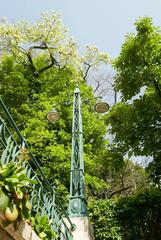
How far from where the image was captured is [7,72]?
63.2 ft

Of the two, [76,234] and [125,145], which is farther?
[125,145]

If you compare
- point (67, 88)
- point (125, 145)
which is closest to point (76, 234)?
point (125, 145)

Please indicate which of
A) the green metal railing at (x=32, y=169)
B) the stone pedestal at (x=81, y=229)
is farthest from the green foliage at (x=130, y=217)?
the green metal railing at (x=32, y=169)

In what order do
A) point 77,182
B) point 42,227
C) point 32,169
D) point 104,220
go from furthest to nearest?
point 104,220
point 77,182
point 32,169
point 42,227

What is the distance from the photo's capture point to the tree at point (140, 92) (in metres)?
11.3

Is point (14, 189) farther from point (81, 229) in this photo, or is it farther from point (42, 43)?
Answer: point (42, 43)

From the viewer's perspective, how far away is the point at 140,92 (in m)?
12.3

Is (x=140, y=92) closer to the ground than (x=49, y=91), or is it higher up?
closer to the ground

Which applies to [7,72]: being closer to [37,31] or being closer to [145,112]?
[37,31]

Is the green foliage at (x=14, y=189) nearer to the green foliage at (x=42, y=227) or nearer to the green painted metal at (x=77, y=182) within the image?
the green foliage at (x=42, y=227)

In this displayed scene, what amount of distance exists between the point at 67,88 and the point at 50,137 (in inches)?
183

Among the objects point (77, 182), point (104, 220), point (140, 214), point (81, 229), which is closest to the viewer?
point (81, 229)

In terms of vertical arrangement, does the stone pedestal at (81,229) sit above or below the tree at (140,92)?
below

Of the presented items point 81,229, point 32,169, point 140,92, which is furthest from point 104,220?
point 32,169
